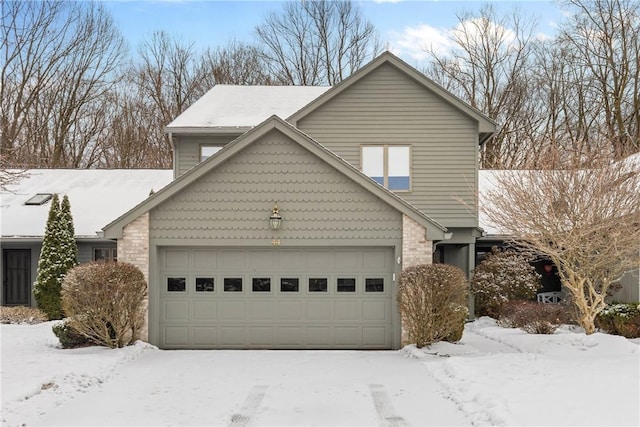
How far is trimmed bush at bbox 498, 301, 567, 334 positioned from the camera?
14.5 metres

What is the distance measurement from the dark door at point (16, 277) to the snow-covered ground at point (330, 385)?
754cm

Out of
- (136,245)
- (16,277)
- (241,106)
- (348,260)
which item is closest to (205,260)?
(136,245)

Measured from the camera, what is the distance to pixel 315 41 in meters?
36.8

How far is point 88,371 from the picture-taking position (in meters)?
10.2

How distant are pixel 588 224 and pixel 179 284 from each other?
8.74 m

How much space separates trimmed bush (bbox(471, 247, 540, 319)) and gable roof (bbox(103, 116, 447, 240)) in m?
5.60

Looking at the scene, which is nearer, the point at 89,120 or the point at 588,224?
the point at 588,224

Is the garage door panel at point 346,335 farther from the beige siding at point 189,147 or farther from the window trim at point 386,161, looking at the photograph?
the beige siding at point 189,147

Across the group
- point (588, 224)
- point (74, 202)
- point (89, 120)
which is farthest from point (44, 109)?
point (588, 224)

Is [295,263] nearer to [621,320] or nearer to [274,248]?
[274,248]

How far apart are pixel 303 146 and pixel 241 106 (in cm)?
786

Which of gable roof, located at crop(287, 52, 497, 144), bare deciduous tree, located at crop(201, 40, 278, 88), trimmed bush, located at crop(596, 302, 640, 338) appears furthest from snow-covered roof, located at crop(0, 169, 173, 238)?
trimmed bush, located at crop(596, 302, 640, 338)

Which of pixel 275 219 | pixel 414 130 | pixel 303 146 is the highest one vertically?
pixel 414 130

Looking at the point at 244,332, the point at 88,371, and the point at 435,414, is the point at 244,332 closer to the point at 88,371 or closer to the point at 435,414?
the point at 88,371
